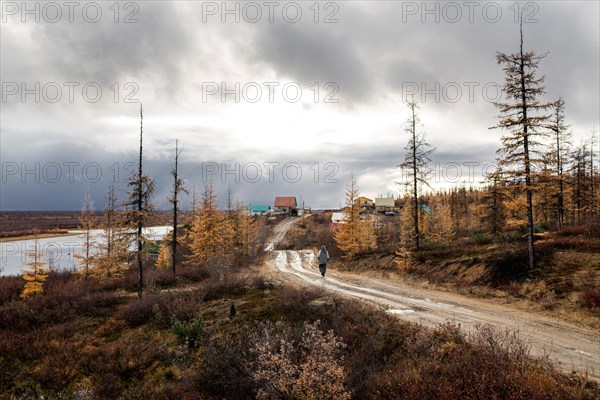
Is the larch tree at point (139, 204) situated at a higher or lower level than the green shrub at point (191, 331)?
higher

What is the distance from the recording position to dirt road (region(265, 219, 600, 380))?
937cm

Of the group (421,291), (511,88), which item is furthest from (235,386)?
(511,88)

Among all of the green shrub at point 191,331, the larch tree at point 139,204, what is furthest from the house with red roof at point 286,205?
the green shrub at point 191,331

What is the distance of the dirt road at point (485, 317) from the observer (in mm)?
9367

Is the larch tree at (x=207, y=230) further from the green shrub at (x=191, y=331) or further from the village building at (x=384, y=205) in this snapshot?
the village building at (x=384, y=205)

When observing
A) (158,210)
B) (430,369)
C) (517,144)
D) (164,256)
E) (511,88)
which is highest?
(511,88)

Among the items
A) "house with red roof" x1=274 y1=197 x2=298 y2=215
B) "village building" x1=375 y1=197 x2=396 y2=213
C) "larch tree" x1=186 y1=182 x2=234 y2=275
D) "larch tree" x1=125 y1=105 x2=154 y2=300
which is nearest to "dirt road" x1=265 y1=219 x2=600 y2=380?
"larch tree" x1=125 y1=105 x2=154 y2=300

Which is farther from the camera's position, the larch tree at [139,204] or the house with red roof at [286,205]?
the house with red roof at [286,205]

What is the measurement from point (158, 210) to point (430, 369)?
19.2m

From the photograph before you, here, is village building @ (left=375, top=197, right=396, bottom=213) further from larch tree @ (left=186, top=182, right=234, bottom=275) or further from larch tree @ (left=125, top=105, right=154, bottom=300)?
larch tree @ (left=125, top=105, right=154, bottom=300)

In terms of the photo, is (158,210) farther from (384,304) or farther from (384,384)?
(384,384)

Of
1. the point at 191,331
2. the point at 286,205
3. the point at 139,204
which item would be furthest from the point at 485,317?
the point at 286,205

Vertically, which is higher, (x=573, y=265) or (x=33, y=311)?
(x=573, y=265)

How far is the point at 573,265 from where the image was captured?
17.6 meters
